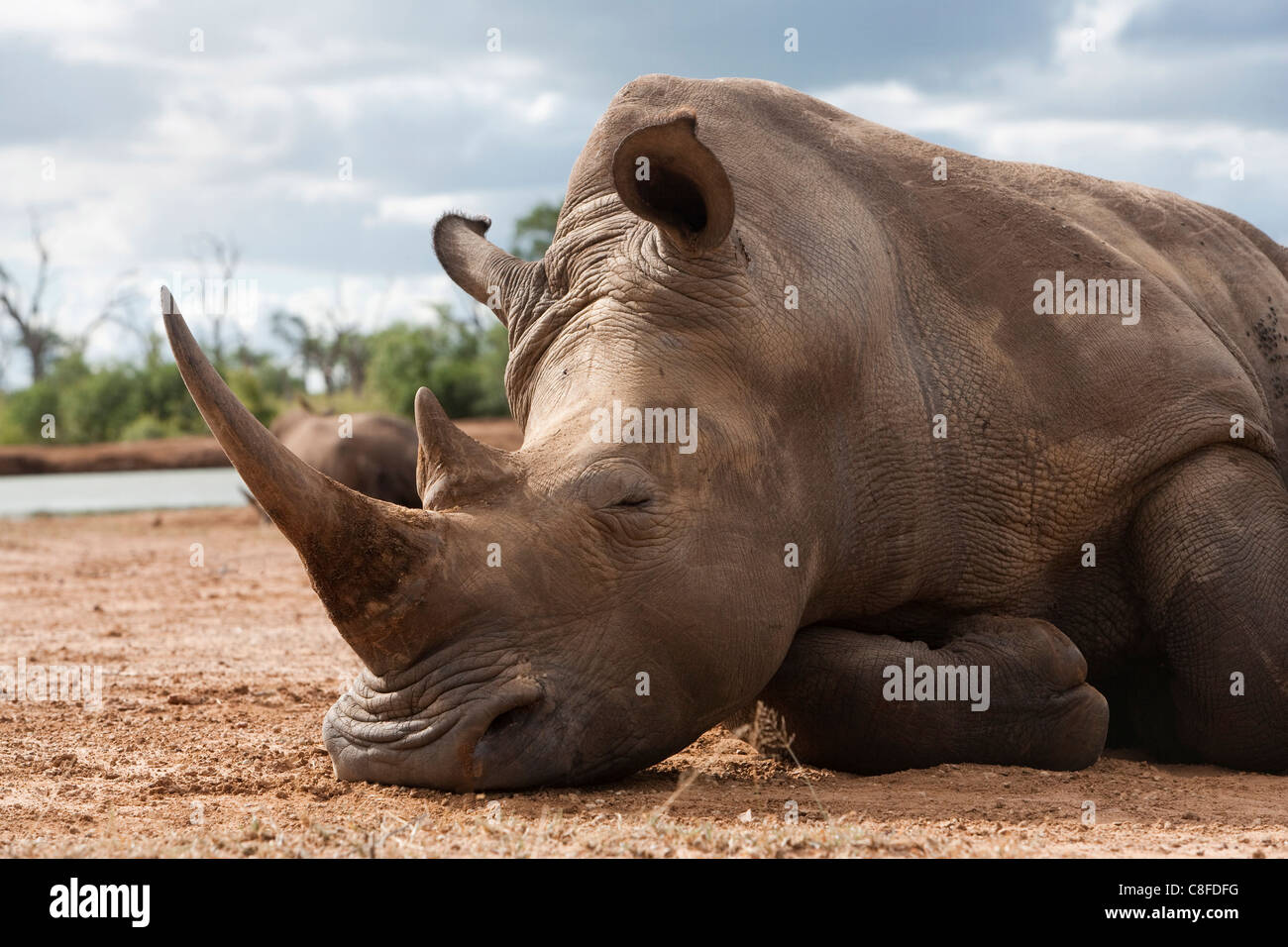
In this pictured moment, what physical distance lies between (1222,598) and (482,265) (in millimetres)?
2978

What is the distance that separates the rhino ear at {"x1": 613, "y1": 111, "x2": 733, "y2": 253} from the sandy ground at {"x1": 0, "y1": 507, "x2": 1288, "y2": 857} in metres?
1.73

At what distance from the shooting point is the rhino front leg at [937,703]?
4945mm

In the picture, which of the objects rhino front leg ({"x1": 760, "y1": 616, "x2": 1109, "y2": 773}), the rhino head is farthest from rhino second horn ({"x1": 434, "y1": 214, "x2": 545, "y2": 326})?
rhino front leg ({"x1": 760, "y1": 616, "x2": 1109, "y2": 773})

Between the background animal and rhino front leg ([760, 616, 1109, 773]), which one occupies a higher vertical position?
the background animal

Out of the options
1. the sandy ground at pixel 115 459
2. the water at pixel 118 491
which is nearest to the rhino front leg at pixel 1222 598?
the water at pixel 118 491

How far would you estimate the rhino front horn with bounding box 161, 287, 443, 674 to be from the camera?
3777 mm

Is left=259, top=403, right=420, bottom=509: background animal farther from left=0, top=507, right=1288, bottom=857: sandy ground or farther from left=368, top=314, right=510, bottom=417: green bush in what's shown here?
left=368, top=314, right=510, bottom=417: green bush

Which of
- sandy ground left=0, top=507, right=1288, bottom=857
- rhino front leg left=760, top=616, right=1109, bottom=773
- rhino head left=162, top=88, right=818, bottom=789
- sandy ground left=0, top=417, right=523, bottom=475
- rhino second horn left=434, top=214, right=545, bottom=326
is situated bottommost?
sandy ground left=0, top=507, right=1288, bottom=857

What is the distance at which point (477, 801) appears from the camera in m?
4.10

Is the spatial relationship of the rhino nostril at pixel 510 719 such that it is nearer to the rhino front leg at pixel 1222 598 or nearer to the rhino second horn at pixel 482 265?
the rhino second horn at pixel 482 265

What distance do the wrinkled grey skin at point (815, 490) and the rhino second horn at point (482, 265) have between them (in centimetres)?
3
